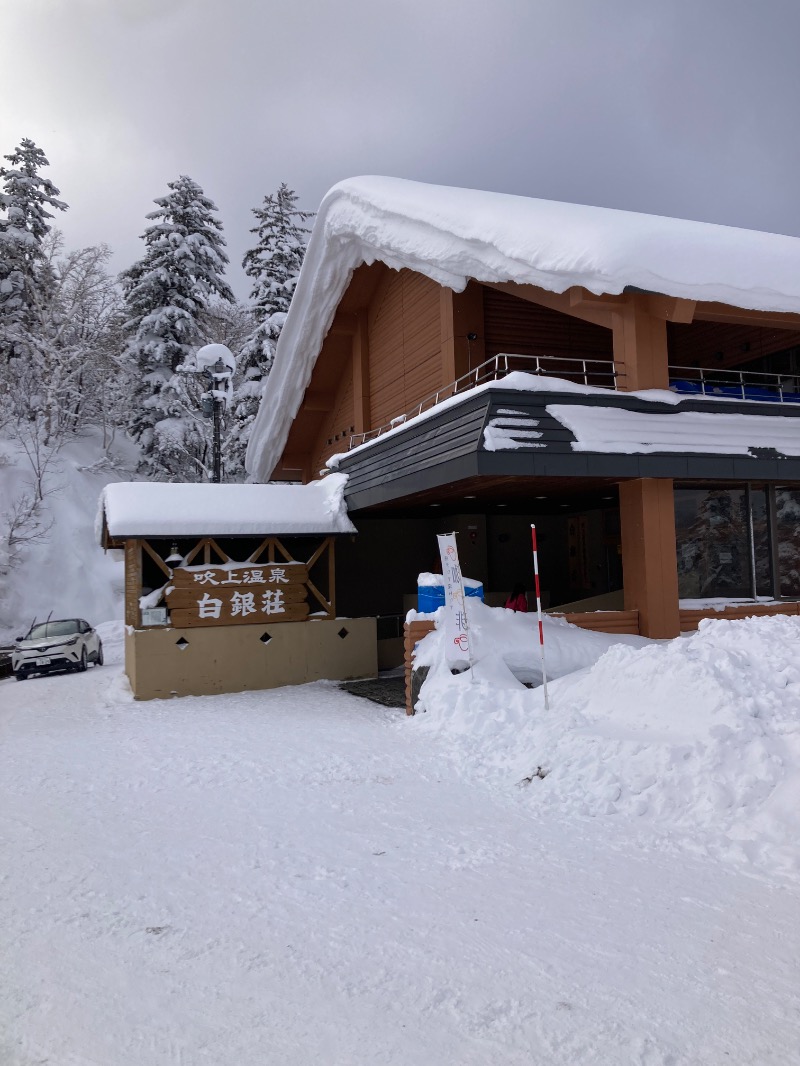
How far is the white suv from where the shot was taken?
16.5 meters

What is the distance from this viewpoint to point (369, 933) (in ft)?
12.7

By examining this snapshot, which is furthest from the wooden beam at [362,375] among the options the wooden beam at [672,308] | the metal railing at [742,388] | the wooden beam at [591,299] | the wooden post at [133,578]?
the wooden beam at [672,308]

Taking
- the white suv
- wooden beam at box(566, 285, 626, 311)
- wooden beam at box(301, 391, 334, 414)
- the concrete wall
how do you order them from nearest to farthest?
wooden beam at box(566, 285, 626, 311) → the concrete wall → the white suv → wooden beam at box(301, 391, 334, 414)

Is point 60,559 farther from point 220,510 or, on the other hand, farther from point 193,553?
point 220,510

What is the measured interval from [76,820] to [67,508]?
26.6 m

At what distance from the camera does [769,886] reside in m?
4.30

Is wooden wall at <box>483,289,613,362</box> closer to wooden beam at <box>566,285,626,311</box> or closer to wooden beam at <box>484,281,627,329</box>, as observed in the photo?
wooden beam at <box>484,281,627,329</box>

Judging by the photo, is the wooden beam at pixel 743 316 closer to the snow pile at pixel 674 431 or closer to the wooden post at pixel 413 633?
the snow pile at pixel 674 431

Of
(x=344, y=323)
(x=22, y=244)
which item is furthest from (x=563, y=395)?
(x=22, y=244)

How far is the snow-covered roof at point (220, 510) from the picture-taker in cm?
1216

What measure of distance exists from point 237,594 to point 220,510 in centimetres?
144

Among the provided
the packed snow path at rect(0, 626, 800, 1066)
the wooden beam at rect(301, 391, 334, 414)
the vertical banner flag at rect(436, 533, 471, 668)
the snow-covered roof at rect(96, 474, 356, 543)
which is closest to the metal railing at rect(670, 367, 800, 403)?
the vertical banner flag at rect(436, 533, 471, 668)

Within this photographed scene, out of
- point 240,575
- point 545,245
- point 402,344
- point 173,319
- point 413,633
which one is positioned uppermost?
point 173,319

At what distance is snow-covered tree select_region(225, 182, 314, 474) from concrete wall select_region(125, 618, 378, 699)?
1817 cm
